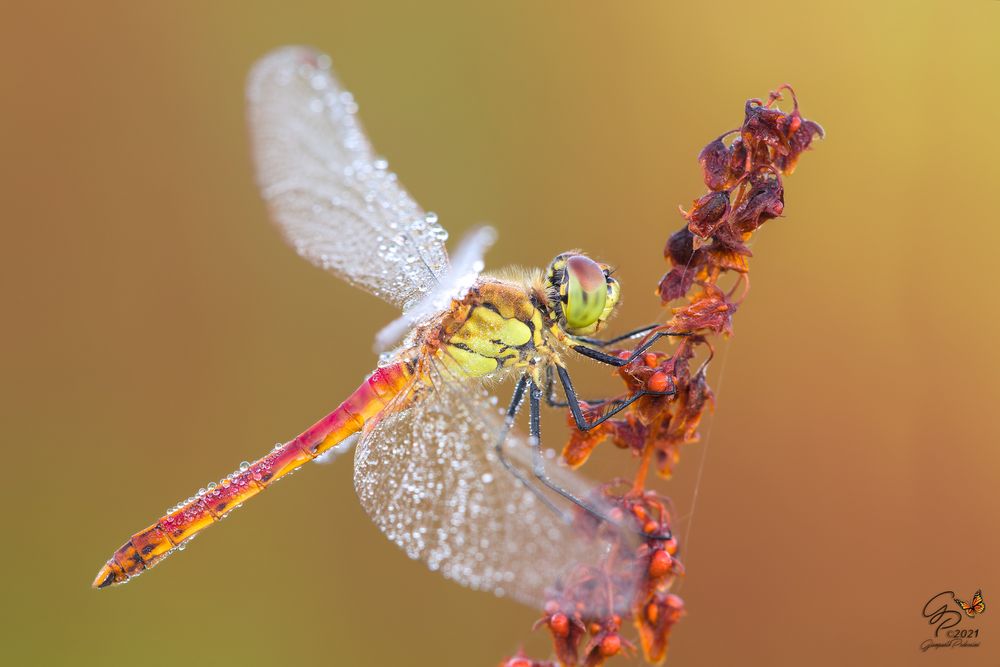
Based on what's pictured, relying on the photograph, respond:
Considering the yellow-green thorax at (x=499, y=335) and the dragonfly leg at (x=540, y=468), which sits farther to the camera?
the yellow-green thorax at (x=499, y=335)

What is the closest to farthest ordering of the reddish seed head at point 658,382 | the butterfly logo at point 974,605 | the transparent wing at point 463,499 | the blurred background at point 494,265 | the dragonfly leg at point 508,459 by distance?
the reddish seed head at point 658,382 < the transparent wing at point 463,499 < the dragonfly leg at point 508,459 < the butterfly logo at point 974,605 < the blurred background at point 494,265

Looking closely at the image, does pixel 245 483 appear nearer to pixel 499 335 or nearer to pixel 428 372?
pixel 428 372

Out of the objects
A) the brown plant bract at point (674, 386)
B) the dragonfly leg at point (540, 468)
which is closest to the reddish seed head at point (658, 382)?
the brown plant bract at point (674, 386)

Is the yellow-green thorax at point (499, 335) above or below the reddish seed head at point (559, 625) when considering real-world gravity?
above

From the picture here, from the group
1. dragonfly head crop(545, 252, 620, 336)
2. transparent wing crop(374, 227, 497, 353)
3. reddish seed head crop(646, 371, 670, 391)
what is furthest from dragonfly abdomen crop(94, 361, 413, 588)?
reddish seed head crop(646, 371, 670, 391)
